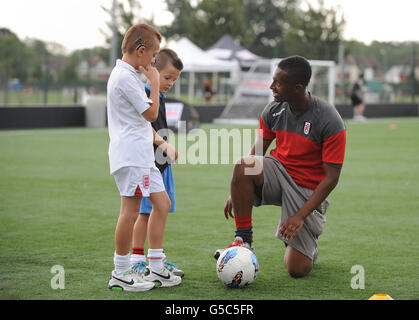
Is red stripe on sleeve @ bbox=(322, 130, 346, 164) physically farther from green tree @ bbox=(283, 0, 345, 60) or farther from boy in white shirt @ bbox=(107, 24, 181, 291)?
green tree @ bbox=(283, 0, 345, 60)

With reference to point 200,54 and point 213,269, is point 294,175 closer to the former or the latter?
point 213,269

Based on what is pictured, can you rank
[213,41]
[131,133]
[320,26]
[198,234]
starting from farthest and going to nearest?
[213,41], [320,26], [198,234], [131,133]

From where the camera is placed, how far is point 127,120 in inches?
159

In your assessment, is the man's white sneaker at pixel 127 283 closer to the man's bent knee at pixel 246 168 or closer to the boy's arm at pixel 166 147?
the boy's arm at pixel 166 147

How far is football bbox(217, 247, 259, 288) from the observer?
416cm

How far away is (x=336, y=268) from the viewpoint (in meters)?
4.73

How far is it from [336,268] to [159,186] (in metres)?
1.54

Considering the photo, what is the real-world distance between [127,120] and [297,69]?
1319 millimetres

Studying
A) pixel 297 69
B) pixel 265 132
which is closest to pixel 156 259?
pixel 265 132

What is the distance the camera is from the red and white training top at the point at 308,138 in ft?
14.6

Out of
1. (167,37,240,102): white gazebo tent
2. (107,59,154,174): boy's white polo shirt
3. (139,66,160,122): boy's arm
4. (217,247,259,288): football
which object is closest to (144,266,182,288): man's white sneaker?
(217,247,259,288): football

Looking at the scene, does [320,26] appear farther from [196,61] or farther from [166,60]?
[166,60]

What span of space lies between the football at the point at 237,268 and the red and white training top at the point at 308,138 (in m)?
0.78

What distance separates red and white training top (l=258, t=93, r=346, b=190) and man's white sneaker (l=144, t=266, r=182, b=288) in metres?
1.20
